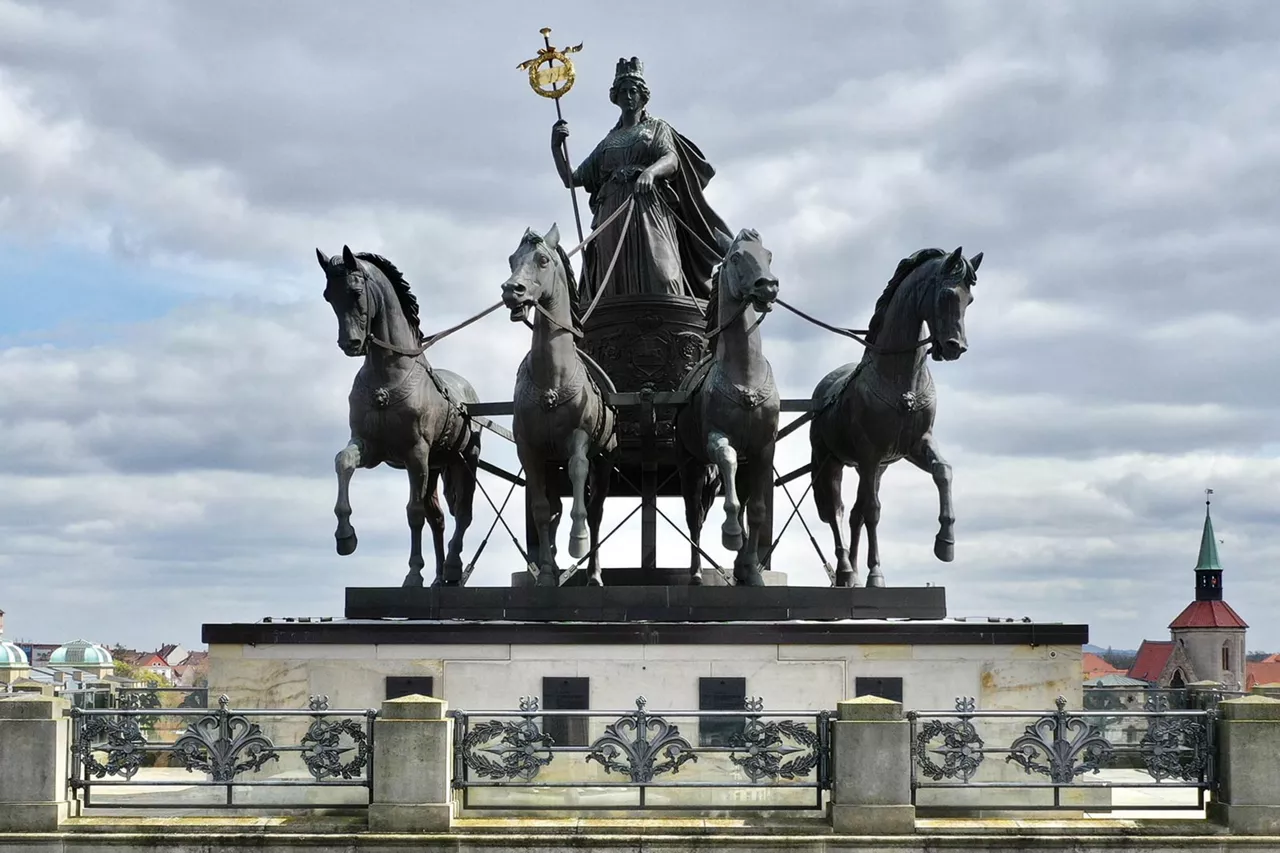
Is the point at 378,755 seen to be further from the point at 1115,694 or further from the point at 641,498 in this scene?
the point at 1115,694

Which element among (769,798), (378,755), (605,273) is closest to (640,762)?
(769,798)

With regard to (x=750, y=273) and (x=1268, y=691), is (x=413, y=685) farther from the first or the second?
(x=1268, y=691)

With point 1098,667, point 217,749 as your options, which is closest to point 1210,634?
point 1098,667

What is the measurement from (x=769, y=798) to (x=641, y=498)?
7.64 metres

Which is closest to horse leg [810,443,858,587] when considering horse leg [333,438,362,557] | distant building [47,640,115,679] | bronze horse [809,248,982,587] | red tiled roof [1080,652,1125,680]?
bronze horse [809,248,982,587]

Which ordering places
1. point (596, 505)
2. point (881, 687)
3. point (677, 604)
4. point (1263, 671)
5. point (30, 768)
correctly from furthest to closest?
point (1263, 671) → point (596, 505) → point (677, 604) → point (881, 687) → point (30, 768)

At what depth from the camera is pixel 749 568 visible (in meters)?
17.4

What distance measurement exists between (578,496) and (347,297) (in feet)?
11.0

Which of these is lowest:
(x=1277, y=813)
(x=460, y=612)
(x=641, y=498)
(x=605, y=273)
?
(x=1277, y=813)

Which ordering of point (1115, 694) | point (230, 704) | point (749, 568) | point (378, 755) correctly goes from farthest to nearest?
point (1115, 694), point (749, 568), point (230, 704), point (378, 755)

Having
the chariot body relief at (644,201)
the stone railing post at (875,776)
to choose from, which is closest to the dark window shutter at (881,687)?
the stone railing post at (875,776)

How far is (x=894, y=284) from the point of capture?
17422mm

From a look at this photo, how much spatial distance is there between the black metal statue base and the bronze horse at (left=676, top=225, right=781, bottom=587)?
27.2 inches

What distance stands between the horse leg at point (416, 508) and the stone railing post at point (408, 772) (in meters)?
5.61
